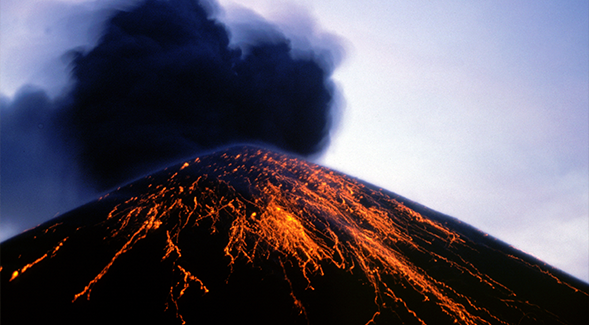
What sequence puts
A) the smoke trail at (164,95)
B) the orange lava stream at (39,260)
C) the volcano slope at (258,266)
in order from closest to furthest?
the volcano slope at (258,266) → the orange lava stream at (39,260) → the smoke trail at (164,95)

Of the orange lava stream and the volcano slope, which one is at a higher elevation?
the volcano slope

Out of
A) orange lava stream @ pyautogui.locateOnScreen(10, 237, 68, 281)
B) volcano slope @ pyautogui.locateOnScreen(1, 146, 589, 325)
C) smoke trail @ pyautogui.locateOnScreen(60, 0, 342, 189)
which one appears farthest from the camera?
smoke trail @ pyautogui.locateOnScreen(60, 0, 342, 189)

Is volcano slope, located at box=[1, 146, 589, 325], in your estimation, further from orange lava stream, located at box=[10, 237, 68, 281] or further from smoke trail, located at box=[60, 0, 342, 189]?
smoke trail, located at box=[60, 0, 342, 189]

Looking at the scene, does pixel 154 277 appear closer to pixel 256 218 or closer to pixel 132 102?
pixel 256 218

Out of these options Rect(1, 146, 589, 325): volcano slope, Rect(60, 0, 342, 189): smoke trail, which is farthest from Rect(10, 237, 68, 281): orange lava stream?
Rect(60, 0, 342, 189): smoke trail

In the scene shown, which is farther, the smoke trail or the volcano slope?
the smoke trail

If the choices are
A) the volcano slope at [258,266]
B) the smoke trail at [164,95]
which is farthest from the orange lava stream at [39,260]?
the smoke trail at [164,95]

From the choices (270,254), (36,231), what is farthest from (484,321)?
(36,231)

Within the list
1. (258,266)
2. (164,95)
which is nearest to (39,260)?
(258,266)

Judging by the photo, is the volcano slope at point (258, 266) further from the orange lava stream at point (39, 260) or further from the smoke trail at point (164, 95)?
the smoke trail at point (164, 95)
